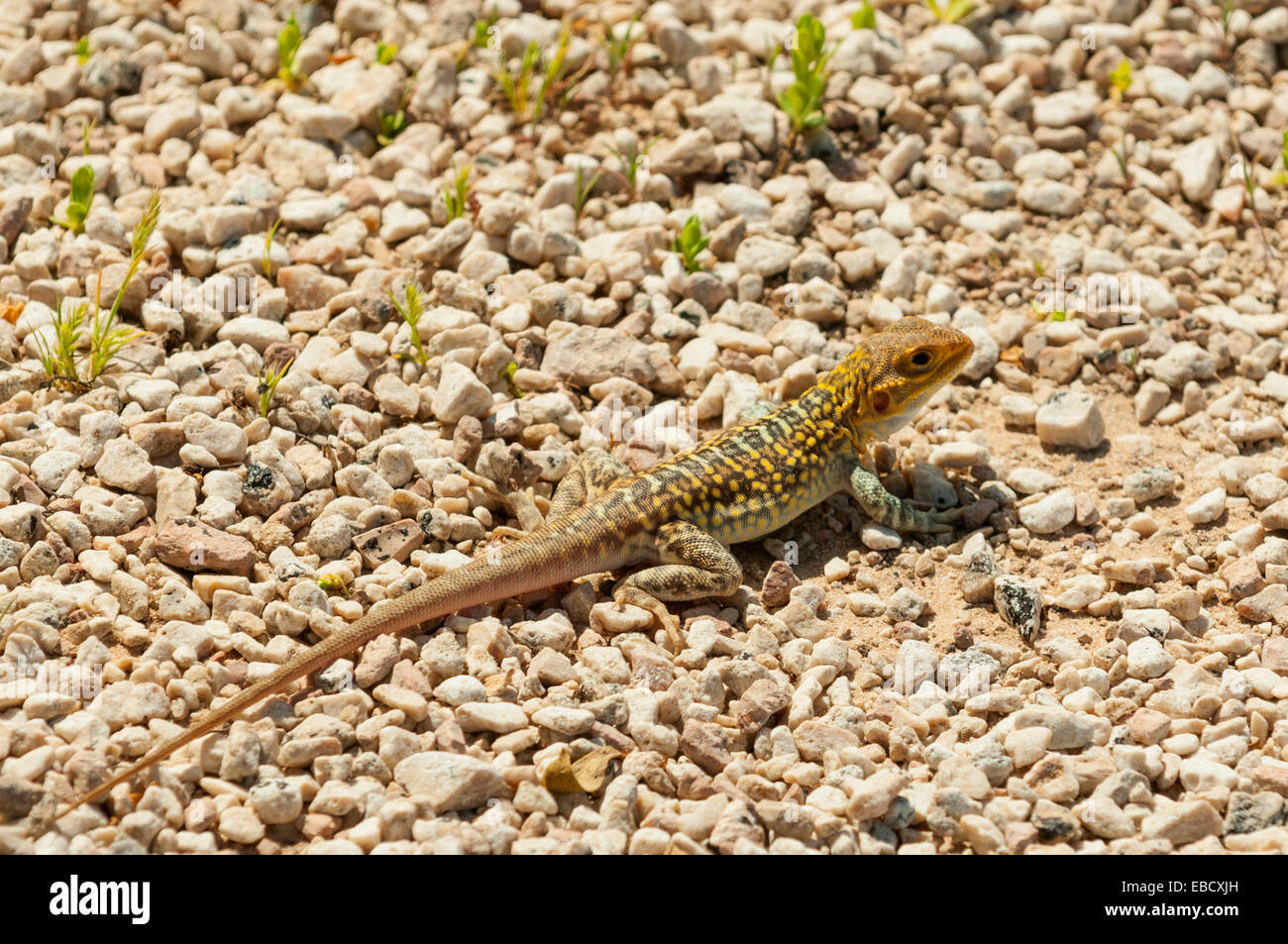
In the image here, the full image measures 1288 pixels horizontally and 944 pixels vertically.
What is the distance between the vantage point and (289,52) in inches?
358

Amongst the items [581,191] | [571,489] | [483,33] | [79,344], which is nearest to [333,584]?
[571,489]

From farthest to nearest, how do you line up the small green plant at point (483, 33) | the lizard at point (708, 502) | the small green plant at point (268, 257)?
the small green plant at point (483, 33) → the small green plant at point (268, 257) → the lizard at point (708, 502)

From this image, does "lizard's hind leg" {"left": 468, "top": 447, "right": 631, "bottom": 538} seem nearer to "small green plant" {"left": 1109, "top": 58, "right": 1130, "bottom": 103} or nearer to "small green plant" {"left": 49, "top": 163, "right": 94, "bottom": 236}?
"small green plant" {"left": 49, "top": 163, "right": 94, "bottom": 236}

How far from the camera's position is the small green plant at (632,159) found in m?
8.65

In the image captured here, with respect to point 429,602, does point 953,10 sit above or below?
above

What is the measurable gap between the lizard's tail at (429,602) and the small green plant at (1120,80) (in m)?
5.84

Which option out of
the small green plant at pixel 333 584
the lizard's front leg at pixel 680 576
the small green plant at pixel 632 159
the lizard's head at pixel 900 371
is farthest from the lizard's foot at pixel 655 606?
the small green plant at pixel 632 159

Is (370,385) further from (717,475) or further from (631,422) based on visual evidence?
(717,475)

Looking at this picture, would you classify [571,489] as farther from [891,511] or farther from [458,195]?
[458,195]

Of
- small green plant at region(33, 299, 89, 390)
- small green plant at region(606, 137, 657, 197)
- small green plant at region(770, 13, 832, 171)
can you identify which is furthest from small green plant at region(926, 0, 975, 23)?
small green plant at region(33, 299, 89, 390)

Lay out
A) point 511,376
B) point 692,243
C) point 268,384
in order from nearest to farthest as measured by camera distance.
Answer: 1. point 268,384
2. point 511,376
3. point 692,243

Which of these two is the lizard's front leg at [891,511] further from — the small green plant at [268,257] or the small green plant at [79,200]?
the small green plant at [79,200]

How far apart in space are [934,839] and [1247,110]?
270 inches

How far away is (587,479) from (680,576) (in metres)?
0.87
